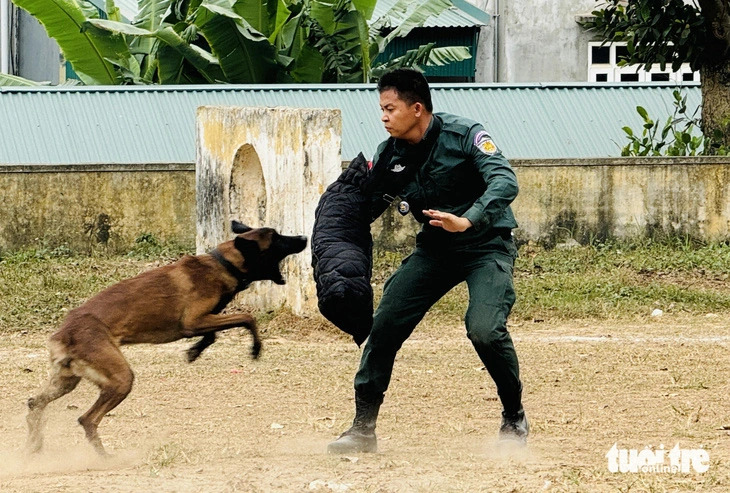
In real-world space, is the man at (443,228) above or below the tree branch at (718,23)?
below

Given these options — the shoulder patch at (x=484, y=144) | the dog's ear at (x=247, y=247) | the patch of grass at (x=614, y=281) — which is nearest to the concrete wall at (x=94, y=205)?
the patch of grass at (x=614, y=281)

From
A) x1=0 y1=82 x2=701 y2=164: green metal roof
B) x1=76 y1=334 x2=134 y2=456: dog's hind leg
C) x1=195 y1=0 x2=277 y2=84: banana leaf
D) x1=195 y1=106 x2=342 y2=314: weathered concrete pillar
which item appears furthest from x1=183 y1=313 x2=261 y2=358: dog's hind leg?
x1=195 y1=0 x2=277 y2=84: banana leaf

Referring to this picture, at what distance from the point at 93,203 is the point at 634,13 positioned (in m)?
6.40

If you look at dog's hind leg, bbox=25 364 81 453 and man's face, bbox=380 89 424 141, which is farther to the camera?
dog's hind leg, bbox=25 364 81 453

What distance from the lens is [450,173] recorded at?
571 centimetres

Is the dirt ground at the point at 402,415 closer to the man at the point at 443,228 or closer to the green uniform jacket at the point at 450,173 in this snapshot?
the man at the point at 443,228

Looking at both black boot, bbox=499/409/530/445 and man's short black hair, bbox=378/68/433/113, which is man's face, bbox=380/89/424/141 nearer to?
man's short black hair, bbox=378/68/433/113

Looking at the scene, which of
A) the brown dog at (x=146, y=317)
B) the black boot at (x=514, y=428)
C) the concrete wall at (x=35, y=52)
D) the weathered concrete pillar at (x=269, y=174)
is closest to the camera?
the black boot at (x=514, y=428)

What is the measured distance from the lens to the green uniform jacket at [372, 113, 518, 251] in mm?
5664

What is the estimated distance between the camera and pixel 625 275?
12312 millimetres

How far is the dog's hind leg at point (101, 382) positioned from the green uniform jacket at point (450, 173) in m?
1.51

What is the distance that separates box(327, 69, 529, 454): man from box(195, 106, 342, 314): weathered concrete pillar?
4378mm

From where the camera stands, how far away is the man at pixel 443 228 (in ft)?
18.4

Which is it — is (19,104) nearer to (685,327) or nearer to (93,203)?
(93,203)
